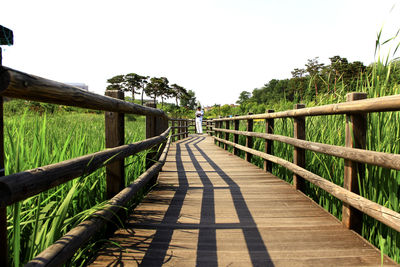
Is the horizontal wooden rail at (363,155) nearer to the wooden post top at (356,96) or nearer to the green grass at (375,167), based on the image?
the green grass at (375,167)

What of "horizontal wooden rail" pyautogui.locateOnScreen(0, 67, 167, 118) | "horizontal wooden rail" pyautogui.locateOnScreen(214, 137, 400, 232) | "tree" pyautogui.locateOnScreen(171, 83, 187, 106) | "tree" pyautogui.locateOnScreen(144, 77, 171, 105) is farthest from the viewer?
"tree" pyautogui.locateOnScreen(171, 83, 187, 106)

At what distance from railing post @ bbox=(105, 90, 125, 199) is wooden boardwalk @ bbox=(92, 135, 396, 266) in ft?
1.15

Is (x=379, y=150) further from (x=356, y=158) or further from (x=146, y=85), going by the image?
(x=146, y=85)

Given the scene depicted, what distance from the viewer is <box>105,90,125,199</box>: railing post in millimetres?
2182

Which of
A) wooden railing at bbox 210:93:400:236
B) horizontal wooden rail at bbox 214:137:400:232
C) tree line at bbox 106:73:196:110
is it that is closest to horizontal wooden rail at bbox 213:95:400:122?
wooden railing at bbox 210:93:400:236

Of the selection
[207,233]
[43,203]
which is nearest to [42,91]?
[43,203]

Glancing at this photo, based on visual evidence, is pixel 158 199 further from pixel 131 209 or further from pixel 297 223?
pixel 297 223

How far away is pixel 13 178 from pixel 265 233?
1.84m

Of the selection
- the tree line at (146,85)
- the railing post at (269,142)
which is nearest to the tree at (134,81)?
the tree line at (146,85)

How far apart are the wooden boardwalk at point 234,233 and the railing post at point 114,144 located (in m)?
0.35

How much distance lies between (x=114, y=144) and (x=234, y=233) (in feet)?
4.08

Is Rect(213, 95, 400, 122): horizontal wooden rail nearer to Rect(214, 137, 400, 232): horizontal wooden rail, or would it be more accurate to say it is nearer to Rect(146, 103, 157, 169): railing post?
Rect(214, 137, 400, 232): horizontal wooden rail

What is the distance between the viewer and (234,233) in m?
2.17

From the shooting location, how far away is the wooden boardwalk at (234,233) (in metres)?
1.74
